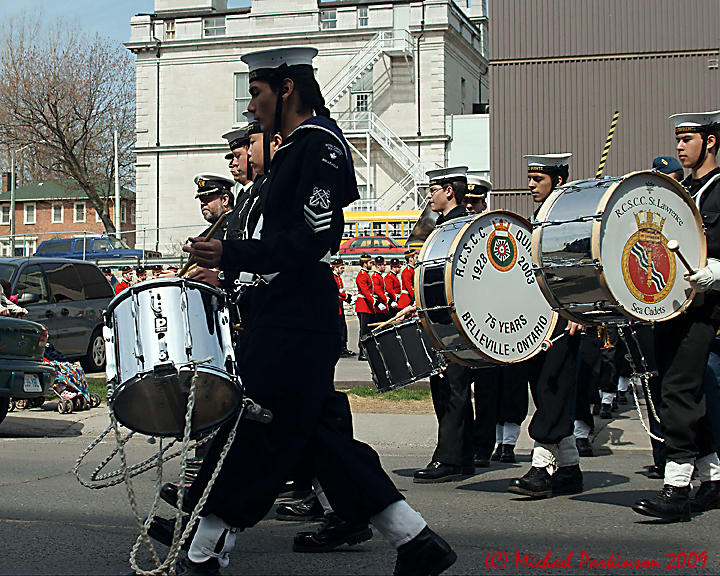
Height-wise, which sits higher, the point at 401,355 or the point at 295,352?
the point at 295,352

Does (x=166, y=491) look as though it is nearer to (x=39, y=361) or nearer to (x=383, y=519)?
(x=383, y=519)

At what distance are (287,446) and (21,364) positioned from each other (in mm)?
6322

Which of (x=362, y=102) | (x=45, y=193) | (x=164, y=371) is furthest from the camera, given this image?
(x=45, y=193)

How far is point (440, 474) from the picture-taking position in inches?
261

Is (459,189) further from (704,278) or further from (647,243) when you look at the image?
(704,278)

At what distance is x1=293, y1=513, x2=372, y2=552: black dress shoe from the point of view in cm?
456

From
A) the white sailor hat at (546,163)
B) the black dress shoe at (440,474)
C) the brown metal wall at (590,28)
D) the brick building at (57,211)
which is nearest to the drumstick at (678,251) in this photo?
the white sailor hat at (546,163)

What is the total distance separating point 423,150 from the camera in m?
41.5

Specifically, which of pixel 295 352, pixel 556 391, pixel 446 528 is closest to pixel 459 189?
pixel 556 391

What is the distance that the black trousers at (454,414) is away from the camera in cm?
660

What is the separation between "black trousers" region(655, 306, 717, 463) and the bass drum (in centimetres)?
79

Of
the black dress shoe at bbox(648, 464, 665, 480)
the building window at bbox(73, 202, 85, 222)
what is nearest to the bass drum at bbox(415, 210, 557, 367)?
the black dress shoe at bbox(648, 464, 665, 480)

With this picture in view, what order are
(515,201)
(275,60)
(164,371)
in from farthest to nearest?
(515,201) → (275,60) → (164,371)

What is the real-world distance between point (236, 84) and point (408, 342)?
1520 inches
